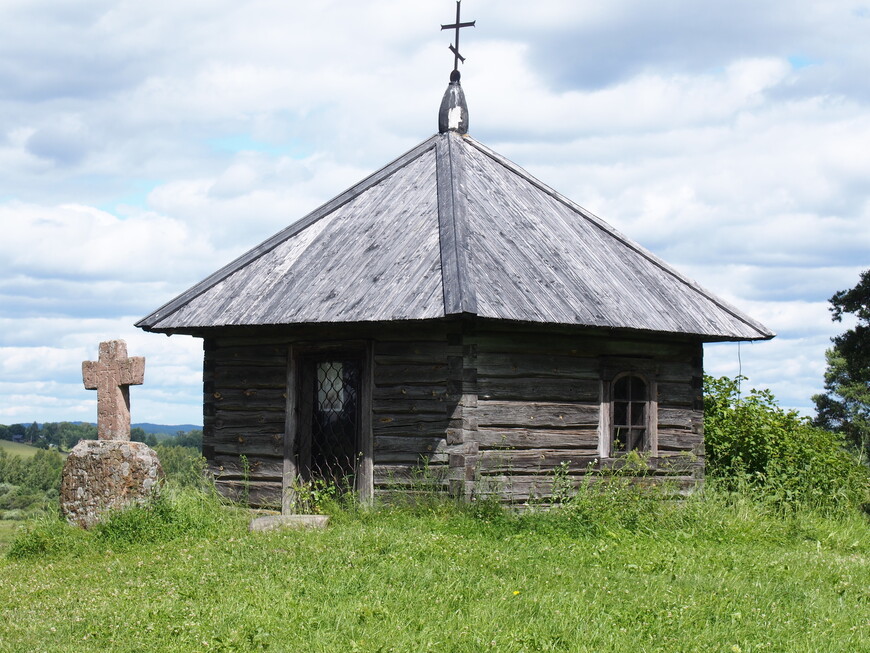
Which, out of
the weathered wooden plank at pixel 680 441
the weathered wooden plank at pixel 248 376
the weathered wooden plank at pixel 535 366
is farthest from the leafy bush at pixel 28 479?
the weathered wooden plank at pixel 535 366

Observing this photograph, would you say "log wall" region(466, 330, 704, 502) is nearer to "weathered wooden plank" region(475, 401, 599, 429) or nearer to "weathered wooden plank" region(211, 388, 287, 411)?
"weathered wooden plank" region(475, 401, 599, 429)

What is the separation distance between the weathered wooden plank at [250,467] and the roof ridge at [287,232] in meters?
2.06

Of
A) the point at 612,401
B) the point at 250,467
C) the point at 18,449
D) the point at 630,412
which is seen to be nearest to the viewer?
the point at 612,401

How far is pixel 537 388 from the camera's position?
448 inches

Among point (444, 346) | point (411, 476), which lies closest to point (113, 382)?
point (411, 476)

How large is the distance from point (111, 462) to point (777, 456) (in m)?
9.14

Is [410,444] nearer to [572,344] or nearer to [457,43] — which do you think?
[572,344]

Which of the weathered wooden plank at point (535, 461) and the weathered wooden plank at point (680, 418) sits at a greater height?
the weathered wooden plank at point (680, 418)

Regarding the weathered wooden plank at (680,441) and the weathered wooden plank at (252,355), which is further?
the weathered wooden plank at (680,441)

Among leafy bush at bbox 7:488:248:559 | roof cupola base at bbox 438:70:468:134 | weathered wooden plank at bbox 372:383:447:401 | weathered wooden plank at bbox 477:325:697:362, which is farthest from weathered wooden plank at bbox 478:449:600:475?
roof cupola base at bbox 438:70:468:134

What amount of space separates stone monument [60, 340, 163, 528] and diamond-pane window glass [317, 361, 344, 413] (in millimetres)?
2158

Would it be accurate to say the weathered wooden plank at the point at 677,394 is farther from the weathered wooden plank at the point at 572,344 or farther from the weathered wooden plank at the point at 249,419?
the weathered wooden plank at the point at 249,419

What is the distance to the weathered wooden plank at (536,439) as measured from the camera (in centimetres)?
1094

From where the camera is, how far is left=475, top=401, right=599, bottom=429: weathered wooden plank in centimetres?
1095
